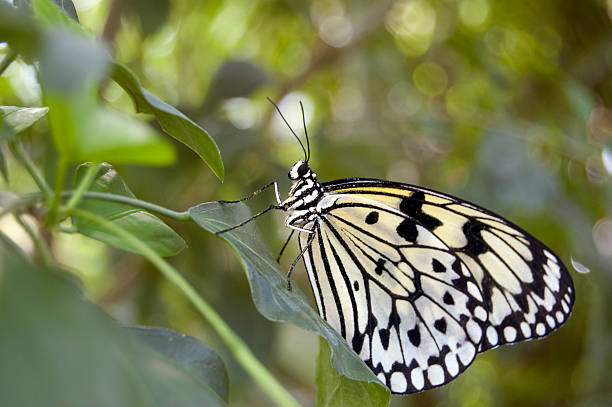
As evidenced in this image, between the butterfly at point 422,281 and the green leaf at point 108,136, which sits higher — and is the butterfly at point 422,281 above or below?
above

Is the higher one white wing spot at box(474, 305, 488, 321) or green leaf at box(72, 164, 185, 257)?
white wing spot at box(474, 305, 488, 321)

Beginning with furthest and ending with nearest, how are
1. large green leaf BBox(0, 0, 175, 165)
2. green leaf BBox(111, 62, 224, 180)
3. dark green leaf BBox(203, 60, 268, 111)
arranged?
dark green leaf BBox(203, 60, 268, 111) < green leaf BBox(111, 62, 224, 180) < large green leaf BBox(0, 0, 175, 165)

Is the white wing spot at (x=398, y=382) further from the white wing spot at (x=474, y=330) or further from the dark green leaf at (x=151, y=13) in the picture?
the dark green leaf at (x=151, y=13)

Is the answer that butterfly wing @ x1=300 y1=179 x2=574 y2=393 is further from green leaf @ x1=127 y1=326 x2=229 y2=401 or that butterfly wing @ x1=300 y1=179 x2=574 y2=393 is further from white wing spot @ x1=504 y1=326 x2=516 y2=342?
green leaf @ x1=127 y1=326 x2=229 y2=401

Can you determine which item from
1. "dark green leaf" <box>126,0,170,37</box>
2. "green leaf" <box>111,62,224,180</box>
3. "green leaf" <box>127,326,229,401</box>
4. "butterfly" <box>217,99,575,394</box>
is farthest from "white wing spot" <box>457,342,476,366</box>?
"dark green leaf" <box>126,0,170,37</box>

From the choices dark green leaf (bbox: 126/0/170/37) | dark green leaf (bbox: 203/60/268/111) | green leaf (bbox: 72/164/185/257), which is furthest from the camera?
dark green leaf (bbox: 203/60/268/111)

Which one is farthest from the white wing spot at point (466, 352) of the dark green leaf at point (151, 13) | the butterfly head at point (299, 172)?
the dark green leaf at point (151, 13)

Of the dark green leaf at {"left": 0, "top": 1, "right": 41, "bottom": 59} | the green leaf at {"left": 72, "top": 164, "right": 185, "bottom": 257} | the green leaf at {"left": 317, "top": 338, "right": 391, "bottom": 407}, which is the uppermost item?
the green leaf at {"left": 72, "top": 164, "right": 185, "bottom": 257}
